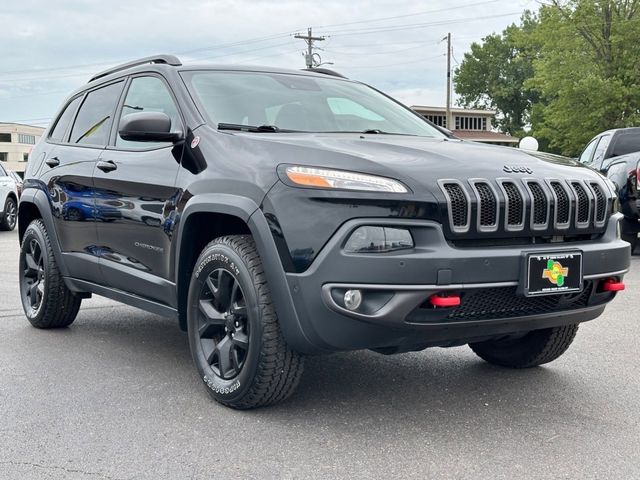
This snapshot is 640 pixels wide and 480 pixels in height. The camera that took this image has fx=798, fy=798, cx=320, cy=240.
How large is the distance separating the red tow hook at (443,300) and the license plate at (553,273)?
33cm

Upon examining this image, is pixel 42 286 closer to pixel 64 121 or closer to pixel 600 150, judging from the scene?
pixel 64 121

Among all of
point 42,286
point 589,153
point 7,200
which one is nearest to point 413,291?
point 42,286

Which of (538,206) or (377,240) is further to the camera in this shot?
(538,206)

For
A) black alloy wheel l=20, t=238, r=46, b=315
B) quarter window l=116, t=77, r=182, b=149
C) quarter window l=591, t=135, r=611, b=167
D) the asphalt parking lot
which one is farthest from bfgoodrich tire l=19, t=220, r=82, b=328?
quarter window l=591, t=135, r=611, b=167

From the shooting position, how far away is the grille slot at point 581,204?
3.58 m

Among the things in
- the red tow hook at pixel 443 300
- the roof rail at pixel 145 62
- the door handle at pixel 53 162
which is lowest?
the red tow hook at pixel 443 300

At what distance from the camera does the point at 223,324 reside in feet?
12.5

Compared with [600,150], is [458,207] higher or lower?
higher

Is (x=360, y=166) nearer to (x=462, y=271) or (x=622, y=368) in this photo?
(x=462, y=271)

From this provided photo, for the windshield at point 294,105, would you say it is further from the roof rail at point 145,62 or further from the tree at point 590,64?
the tree at point 590,64

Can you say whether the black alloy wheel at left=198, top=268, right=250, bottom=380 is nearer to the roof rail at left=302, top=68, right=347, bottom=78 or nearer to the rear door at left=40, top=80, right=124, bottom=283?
the rear door at left=40, top=80, right=124, bottom=283

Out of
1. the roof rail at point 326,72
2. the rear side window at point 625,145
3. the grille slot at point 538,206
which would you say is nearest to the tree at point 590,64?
the rear side window at point 625,145

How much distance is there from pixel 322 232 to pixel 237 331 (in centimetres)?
78

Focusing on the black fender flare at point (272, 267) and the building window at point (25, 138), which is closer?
the black fender flare at point (272, 267)
